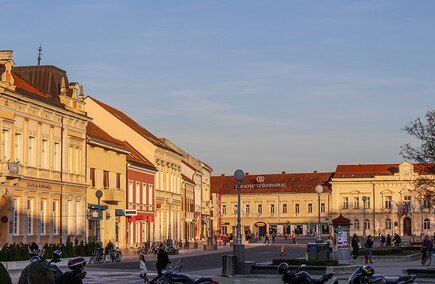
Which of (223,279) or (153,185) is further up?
(153,185)

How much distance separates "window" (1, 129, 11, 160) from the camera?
5141 centimetres

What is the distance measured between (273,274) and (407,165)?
405 feet

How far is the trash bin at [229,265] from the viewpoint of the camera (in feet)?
116

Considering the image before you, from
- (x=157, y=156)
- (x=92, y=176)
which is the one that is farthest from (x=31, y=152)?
(x=157, y=156)

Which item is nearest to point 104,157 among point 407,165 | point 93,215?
point 93,215

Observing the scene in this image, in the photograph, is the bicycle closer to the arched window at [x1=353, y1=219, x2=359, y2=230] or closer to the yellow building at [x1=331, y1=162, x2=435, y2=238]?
the yellow building at [x1=331, y1=162, x2=435, y2=238]

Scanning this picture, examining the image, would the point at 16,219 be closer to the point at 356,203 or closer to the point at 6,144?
the point at 6,144

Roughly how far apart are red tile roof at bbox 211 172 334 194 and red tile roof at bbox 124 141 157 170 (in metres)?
83.7

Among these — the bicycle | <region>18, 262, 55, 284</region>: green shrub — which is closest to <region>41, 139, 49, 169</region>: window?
the bicycle

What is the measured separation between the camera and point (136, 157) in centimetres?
8025

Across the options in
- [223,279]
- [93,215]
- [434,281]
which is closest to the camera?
[434,281]

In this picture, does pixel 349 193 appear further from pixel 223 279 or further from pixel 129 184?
pixel 223 279

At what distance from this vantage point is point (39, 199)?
2196 inches

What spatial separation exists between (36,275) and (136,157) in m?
66.4
